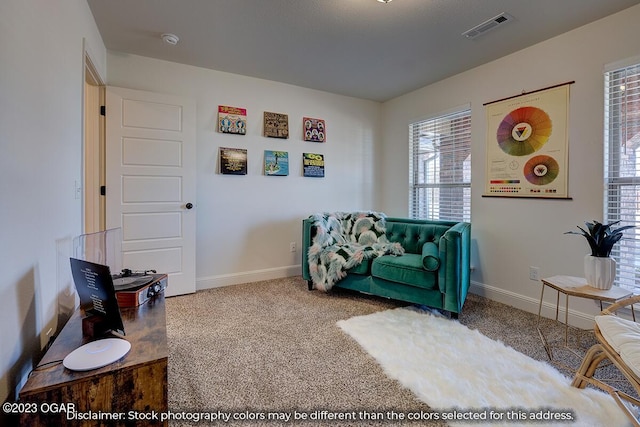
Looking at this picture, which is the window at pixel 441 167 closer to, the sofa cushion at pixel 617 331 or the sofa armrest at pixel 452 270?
the sofa armrest at pixel 452 270

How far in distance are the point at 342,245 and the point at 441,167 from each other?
→ 5.15 ft

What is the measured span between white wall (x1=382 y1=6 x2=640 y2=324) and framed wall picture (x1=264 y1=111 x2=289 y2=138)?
1772 mm

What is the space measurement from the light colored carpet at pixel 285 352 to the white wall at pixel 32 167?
728 mm

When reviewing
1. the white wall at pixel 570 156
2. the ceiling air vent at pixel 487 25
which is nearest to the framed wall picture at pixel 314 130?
the white wall at pixel 570 156

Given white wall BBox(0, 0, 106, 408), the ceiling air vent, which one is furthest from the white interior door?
the ceiling air vent

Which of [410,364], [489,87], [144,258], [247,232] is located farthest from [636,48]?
[144,258]

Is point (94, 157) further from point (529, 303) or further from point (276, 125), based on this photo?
point (529, 303)

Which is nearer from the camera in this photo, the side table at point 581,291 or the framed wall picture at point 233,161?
the side table at point 581,291

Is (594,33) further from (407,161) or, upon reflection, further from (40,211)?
(40,211)

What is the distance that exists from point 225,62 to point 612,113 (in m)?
3.40

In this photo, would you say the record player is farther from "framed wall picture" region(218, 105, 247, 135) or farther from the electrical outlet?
the electrical outlet

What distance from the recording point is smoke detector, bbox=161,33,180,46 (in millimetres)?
2559

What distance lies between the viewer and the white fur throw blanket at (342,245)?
9.87 ft

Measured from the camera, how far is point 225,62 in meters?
3.12
